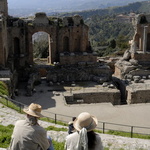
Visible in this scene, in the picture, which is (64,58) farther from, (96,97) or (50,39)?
(96,97)

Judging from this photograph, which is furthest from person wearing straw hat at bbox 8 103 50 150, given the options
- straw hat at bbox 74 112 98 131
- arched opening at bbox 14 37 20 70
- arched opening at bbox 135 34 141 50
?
arched opening at bbox 135 34 141 50

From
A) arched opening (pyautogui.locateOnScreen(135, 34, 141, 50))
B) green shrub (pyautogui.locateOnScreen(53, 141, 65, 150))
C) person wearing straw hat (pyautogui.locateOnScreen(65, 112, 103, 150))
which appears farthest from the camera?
arched opening (pyautogui.locateOnScreen(135, 34, 141, 50))

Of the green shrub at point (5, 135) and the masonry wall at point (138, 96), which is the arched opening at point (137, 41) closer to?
the masonry wall at point (138, 96)

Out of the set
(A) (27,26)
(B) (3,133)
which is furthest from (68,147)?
(A) (27,26)

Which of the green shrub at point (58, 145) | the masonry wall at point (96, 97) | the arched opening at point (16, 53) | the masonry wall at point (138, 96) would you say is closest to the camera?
the green shrub at point (58, 145)

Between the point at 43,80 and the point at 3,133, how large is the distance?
17949 millimetres

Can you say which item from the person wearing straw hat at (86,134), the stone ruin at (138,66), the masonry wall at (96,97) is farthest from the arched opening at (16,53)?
the person wearing straw hat at (86,134)

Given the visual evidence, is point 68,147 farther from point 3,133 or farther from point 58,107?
point 58,107

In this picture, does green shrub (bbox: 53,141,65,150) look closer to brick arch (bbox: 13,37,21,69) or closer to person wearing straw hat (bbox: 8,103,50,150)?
person wearing straw hat (bbox: 8,103,50,150)

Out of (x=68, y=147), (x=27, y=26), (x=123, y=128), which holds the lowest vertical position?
(x=123, y=128)

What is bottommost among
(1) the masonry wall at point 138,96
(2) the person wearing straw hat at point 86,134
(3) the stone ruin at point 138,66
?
(1) the masonry wall at point 138,96

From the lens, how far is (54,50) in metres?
31.1

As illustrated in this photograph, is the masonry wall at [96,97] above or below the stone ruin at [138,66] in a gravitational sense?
below

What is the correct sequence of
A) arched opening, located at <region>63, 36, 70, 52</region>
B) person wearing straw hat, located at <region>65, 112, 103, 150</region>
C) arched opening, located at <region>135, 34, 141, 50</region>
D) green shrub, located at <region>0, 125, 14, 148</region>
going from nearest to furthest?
person wearing straw hat, located at <region>65, 112, 103, 150</region> < green shrub, located at <region>0, 125, 14, 148</region> < arched opening, located at <region>63, 36, 70, 52</region> < arched opening, located at <region>135, 34, 141, 50</region>
